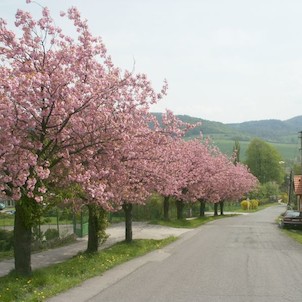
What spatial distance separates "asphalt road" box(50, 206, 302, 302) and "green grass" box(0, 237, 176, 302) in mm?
365

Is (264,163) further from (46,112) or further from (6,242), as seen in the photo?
(46,112)

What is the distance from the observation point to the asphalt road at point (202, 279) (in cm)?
1041

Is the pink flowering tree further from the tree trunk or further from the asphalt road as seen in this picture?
the tree trunk

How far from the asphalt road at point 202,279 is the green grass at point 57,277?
365mm

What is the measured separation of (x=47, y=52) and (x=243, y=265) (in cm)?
918

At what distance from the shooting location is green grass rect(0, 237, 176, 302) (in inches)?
410

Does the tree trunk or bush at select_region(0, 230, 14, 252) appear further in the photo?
bush at select_region(0, 230, 14, 252)

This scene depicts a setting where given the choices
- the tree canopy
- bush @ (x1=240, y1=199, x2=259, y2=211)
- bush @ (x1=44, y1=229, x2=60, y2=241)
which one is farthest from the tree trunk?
the tree canopy

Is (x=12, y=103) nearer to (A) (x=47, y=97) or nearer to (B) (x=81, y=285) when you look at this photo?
(A) (x=47, y=97)

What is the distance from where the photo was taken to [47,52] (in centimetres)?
1185

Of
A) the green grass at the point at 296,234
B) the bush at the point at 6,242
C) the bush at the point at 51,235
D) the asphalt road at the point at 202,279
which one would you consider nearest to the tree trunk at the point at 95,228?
the asphalt road at the point at 202,279

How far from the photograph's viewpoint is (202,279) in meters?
12.8

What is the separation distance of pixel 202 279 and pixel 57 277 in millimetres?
3793

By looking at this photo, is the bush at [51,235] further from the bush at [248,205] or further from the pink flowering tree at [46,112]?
the bush at [248,205]
